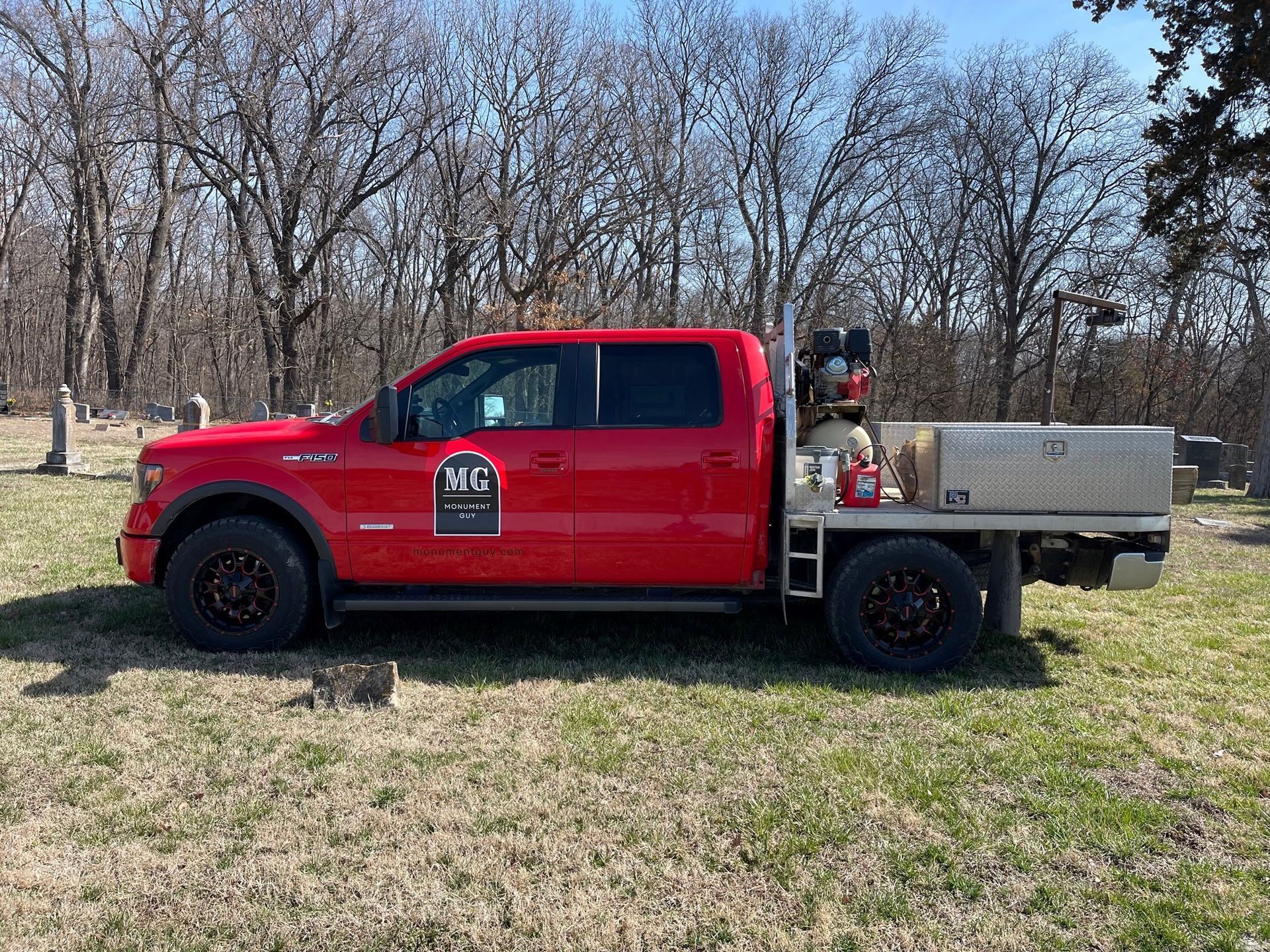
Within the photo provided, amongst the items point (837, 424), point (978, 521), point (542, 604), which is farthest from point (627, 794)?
point (837, 424)

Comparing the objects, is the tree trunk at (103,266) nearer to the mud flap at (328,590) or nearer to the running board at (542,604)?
the mud flap at (328,590)

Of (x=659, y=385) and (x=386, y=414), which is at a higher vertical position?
(x=659, y=385)

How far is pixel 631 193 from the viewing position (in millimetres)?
25984

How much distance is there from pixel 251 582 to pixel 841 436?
3810 millimetres

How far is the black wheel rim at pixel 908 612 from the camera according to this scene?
→ 4820mm

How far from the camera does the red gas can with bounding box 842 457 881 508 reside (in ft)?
15.8

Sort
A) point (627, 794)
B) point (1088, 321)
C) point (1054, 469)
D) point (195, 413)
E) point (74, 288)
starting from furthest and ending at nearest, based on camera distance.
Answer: point (74, 288)
point (195, 413)
point (1088, 321)
point (1054, 469)
point (627, 794)

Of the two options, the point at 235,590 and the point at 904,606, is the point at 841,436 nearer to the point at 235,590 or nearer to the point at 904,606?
the point at 904,606

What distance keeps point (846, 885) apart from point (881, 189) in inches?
1311

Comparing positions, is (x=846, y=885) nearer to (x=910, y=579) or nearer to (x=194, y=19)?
(x=910, y=579)

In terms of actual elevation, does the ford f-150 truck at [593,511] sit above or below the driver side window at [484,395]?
below

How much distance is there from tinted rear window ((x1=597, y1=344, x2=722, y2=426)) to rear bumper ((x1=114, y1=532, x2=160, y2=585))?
9.34 feet

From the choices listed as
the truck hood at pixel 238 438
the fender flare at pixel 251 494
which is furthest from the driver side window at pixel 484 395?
the fender flare at pixel 251 494

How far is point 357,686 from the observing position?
428 centimetres
